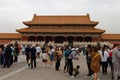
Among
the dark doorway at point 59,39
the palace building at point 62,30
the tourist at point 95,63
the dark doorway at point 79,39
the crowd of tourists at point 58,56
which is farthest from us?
the dark doorway at point 59,39

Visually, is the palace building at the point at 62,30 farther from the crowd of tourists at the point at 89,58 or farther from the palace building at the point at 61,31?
the crowd of tourists at the point at 89,58

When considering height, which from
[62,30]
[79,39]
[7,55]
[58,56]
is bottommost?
[79,39]

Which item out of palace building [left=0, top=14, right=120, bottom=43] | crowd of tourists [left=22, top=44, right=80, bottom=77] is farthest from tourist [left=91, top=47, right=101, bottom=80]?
palace building [left=0, top=14, right=120, bottom=43]

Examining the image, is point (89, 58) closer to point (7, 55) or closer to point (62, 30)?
point (7, 55)

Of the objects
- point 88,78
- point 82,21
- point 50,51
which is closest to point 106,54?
point 88,78

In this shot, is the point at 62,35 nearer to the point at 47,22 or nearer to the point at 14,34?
the point at 47,22

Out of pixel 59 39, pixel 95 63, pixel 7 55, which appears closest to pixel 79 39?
pixel 59 39

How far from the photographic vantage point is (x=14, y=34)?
78062mm

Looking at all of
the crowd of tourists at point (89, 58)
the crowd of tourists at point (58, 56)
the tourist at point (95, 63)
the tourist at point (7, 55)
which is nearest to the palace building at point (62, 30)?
the crowd of tourists at point (89, 58)

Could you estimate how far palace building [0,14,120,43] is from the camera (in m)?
73.0

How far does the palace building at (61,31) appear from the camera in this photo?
73.0 meters

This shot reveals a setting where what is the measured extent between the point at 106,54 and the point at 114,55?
3.71m

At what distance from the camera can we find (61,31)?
7294cm

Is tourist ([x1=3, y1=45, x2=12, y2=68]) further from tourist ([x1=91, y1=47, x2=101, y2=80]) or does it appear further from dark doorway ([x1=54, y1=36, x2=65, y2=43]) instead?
dark doorway ([x1=54, y1=36, x2=65, y2=43])
